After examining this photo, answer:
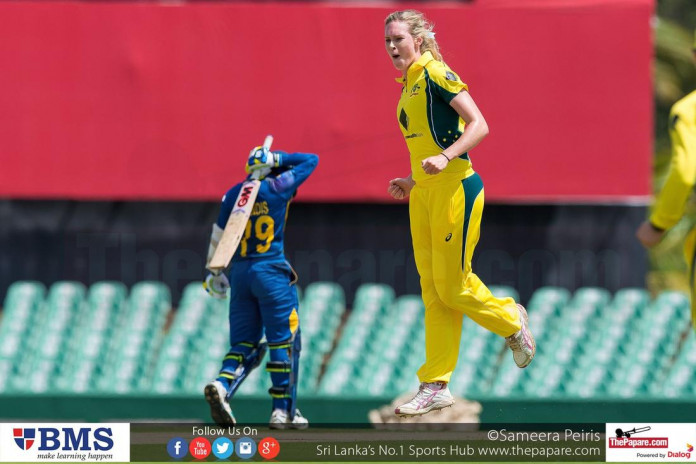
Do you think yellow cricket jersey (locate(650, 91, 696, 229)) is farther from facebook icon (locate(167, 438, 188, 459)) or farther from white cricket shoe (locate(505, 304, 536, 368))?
facebook icon (locate(167, 438, 188, 459))

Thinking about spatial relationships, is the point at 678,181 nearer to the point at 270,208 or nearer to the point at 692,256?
the point at 692,256

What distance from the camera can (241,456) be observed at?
7957mm

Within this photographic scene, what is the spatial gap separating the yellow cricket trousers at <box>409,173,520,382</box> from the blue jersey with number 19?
140cm

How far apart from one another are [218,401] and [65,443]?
102cm

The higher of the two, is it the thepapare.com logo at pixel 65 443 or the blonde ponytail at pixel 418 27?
the blonde ponytail at pixel 418 27

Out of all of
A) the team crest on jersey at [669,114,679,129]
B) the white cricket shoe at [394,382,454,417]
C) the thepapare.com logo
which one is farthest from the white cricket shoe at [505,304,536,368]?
the thepapare.com logo

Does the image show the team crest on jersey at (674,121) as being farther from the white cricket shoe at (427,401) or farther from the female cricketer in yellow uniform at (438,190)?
the white cricket shoe at (427,401)

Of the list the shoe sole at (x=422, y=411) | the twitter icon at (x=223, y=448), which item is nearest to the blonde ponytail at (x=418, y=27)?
the shoe sole at (x=422, y=411)

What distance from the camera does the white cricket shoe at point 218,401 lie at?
8.65 m

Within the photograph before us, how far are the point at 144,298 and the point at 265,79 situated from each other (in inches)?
105

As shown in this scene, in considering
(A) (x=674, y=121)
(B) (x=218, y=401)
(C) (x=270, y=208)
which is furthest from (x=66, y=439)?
(A) (x=674, y=121)

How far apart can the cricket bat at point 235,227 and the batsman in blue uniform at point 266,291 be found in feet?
0.37

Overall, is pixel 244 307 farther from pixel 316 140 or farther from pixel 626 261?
pixel 626 261

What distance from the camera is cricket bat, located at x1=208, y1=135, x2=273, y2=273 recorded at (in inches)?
329
